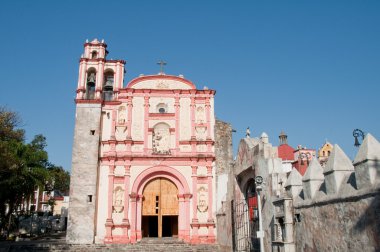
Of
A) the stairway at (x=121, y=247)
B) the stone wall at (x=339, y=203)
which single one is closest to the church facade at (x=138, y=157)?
the stairway at (x=121, y=247)

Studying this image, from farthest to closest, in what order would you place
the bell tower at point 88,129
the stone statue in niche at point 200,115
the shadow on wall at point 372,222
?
the stone statue in niche at point 200,115
the bell tower at point 88,129
the shadow on wall at point 372,222

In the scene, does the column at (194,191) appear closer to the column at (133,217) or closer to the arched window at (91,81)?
the column at (133,217)

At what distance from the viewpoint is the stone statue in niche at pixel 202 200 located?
22594mm

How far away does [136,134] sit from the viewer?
23.8 m

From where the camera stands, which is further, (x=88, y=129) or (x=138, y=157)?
(x=88, y=129)

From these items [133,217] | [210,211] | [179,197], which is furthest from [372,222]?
[133,217]

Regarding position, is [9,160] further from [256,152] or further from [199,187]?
[256,152]

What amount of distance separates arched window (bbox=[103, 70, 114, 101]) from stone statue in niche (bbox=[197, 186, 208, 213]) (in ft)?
28.0

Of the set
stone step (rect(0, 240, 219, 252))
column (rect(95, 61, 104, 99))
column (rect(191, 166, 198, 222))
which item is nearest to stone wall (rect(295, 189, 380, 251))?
stone step (rect(0, 240, 219, 252))

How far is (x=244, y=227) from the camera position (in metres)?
13.5

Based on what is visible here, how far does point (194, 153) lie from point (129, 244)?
6.69 m

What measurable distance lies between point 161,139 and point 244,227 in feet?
37.9

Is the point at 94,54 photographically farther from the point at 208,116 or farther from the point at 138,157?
the point at 208,116

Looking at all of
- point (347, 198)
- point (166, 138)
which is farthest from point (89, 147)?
point (347, 198)
